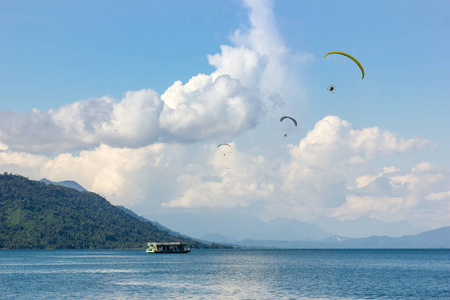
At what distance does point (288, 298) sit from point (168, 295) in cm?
2180

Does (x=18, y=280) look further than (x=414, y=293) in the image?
Yes

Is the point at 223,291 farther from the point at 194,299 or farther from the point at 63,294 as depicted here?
the point at 63,294

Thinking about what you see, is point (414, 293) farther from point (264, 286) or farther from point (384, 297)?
point (264, 286)

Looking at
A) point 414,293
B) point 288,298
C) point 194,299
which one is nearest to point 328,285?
point 414,293

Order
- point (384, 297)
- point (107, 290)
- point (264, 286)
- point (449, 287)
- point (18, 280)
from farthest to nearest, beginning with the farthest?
point (18, 280)
point (449, 287)
point (264, 286)
point (107, 290)
point (384, 297)

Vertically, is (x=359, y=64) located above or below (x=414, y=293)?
above

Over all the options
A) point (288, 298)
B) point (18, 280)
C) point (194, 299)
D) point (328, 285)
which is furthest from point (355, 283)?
point (18, 280)

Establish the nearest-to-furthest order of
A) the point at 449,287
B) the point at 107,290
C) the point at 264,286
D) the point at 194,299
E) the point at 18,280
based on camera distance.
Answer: the point at 194,299 → the point at 107,290 → the point at 264,286 → the point at 449,287 → the point at 18,280

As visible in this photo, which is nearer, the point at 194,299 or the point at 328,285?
the point at 194,299

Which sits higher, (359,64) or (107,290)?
(359,64)

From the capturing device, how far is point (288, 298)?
8506 centimetres

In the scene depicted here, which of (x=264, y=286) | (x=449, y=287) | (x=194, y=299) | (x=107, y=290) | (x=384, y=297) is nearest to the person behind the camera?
(x=194, y=299)

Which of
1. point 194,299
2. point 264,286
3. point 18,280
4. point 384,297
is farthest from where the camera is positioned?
point 18,280

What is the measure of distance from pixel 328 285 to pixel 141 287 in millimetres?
42316
